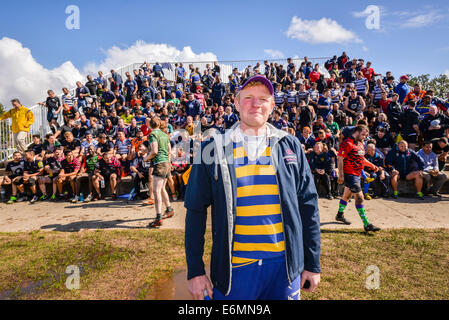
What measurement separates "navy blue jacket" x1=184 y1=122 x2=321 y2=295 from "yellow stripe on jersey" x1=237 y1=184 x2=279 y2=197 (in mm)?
42

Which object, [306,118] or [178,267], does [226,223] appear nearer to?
[178,267]

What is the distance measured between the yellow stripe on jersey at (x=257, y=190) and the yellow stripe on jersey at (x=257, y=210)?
82 mm

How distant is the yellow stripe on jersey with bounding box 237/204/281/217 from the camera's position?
1597 mm

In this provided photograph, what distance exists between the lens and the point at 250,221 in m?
1.59

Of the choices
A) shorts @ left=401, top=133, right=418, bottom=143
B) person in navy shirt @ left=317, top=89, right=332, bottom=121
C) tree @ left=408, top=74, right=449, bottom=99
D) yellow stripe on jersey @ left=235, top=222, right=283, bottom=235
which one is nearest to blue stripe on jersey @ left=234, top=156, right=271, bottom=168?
yellow stripe on jersey @ left=235, top=222, right=283, bottom=235

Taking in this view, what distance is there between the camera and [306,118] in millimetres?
10188

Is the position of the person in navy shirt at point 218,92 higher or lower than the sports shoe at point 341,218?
higher

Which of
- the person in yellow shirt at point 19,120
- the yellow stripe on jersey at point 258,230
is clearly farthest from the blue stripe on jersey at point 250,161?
the person in yellow shirt at point 19,120

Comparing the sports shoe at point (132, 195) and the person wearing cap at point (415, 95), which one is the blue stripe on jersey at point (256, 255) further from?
the person wearing cap at point (415, 95)

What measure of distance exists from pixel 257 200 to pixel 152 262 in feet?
9.90

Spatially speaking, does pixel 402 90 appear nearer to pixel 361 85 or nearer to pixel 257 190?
pixel 361 85

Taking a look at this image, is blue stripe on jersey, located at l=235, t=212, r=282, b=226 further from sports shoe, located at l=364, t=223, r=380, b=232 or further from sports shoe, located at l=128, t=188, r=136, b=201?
sports shoe, located at l=128, t=188, r=136, b=201

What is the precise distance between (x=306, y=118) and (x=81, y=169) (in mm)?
8957

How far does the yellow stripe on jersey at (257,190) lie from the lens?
1610 millimetres
